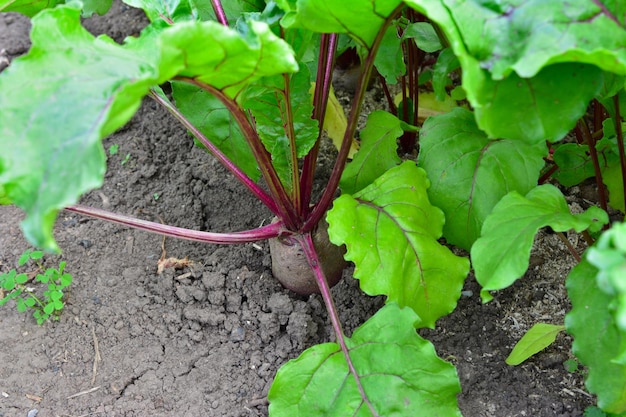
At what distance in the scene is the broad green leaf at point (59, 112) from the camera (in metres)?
0.87

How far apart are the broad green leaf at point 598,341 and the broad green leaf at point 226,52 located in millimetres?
643

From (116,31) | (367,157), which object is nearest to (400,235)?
(367,157)

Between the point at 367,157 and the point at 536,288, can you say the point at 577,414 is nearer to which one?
the point at 536,288

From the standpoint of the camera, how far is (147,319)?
1.67 metres

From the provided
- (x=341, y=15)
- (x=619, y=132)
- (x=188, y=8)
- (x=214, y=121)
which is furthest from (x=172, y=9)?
(x=619, y=132)

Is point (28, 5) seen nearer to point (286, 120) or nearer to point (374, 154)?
point (286, 120)

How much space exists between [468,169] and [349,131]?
0.27m

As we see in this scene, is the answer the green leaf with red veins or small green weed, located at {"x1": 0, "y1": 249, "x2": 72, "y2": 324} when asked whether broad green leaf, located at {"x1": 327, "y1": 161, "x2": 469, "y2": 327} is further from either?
small green weed, located at {"x1": 0, "y1": 249, "x2": 72, "y2": 324}

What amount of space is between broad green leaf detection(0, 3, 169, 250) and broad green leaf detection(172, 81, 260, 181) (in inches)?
A: 21.5

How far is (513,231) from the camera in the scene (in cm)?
121

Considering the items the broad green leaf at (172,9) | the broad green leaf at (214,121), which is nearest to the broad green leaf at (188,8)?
the broad green leaf at (172,9)

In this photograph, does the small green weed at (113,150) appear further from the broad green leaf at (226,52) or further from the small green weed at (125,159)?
the broad green leaf at (226,52)

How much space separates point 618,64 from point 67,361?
1327 millimetres

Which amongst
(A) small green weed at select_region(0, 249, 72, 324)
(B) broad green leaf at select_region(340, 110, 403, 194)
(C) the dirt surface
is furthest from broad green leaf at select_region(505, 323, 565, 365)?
(A) small green weed at select_region(0, 249, 72, 324)
